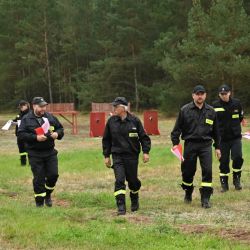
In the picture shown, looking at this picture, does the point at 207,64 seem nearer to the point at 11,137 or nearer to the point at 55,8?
the point at 11,137

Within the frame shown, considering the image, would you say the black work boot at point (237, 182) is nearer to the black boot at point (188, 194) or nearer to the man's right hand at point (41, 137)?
the black boot at point (188, 194)

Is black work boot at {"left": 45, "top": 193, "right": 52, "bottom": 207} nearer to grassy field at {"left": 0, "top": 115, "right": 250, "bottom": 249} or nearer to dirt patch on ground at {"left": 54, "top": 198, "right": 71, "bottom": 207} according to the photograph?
grassy field at {"left": 0, "top": 115, "right": 250, "bottom": 249}

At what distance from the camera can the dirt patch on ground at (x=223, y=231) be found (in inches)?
261

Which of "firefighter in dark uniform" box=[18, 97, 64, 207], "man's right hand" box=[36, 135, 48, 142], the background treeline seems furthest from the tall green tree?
"man's right hand" box=[36, 135, 48, 142]

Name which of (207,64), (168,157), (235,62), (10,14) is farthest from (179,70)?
(10,14)

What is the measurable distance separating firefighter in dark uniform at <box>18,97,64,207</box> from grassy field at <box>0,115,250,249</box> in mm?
510

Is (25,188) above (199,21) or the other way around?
the other way around

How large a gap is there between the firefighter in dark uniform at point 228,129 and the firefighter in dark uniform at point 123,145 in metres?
2.47

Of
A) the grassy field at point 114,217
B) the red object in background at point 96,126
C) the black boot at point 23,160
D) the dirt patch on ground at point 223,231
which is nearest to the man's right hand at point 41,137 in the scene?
the grassy field at point 114,217

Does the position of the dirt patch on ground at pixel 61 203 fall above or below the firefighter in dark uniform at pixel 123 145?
below

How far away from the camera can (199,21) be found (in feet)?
118

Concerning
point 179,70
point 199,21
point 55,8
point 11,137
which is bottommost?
point 11,137

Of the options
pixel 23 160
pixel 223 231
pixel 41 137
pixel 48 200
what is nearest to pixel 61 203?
pixel 48 200

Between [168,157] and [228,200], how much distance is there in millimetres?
7052
